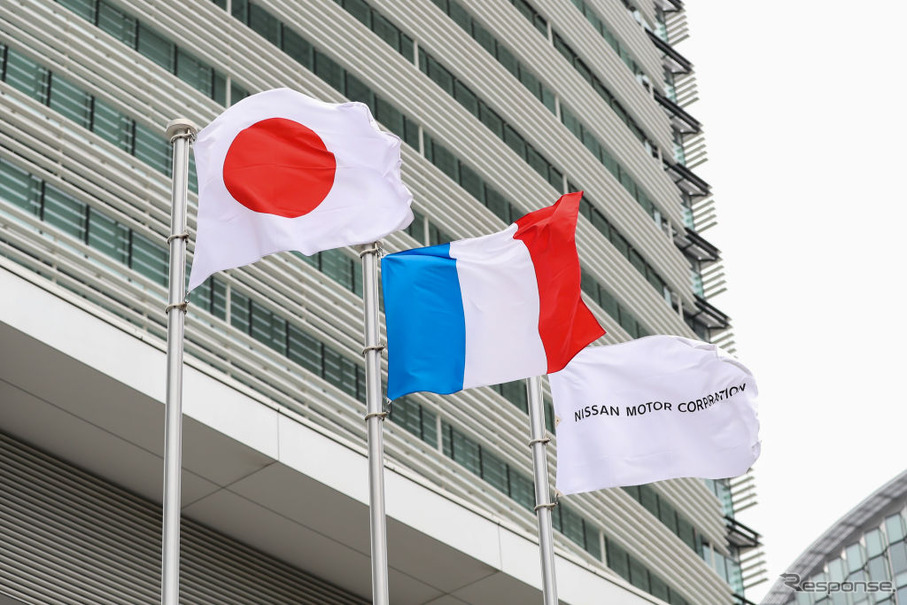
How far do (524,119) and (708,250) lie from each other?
10667 millimetres

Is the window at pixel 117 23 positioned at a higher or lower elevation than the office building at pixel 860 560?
lower

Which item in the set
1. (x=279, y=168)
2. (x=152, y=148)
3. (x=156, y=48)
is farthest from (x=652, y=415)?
(x=156, y=48)

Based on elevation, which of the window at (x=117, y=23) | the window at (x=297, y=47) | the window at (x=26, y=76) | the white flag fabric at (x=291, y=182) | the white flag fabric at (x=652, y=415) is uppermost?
the window at (x=297, y=47)

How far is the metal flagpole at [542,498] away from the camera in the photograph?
43.0ft

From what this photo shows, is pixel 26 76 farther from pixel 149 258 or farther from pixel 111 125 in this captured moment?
pixel 149 258

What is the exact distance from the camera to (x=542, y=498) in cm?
1342

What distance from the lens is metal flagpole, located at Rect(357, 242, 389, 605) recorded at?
11719 mm

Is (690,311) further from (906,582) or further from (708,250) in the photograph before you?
(906,582)

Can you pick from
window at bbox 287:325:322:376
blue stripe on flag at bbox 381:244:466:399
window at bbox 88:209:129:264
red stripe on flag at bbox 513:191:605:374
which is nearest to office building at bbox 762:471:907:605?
window at bbox 287:325:322:376

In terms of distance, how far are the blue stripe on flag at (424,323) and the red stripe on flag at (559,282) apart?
0.78 metres

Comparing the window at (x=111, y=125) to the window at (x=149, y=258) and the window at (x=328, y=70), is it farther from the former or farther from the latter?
the window at (x=328, y=70)

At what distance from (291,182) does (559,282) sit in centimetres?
268

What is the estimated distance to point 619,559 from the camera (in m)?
26.9

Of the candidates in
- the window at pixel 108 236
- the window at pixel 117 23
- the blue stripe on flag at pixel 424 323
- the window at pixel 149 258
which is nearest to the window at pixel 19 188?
the window at pixel 108 236
